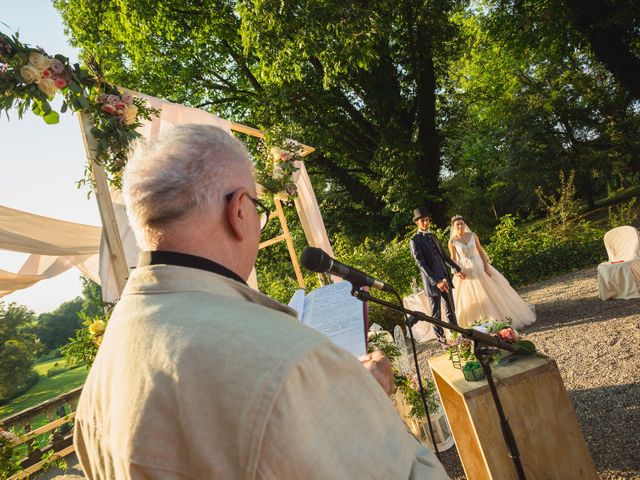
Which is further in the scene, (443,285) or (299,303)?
(443,285)

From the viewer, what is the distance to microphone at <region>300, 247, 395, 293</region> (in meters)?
1.72

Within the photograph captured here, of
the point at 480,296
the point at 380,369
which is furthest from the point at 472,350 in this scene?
the point at 480,296

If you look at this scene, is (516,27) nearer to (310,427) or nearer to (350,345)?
(350,345)

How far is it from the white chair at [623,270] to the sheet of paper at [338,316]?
769cm

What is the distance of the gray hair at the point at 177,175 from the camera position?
42.8 inches

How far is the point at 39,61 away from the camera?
10.3 feet

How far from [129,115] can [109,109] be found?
0.17m

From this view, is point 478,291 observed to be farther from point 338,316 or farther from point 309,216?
point 338,316

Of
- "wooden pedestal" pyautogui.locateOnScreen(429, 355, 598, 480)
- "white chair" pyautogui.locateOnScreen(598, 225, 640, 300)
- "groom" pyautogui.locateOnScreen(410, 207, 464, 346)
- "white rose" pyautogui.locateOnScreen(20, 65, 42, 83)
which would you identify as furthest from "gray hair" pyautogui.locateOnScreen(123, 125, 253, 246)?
"white chair" pyautogui.locateOnScreen(598, 225, 640, 300)

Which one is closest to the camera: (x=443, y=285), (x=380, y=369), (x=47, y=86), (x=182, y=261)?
(x=182, y=261)

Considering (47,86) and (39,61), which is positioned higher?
(39,61)

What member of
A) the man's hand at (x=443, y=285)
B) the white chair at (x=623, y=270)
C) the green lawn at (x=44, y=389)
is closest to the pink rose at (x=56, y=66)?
the man's hand at (x=443, y=285)

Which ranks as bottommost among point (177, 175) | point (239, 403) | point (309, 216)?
point (239, 403)

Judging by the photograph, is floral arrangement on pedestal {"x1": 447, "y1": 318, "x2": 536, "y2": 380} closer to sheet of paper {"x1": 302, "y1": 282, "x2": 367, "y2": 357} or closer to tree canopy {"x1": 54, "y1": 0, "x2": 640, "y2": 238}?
sheet of paper {"x1": 302, "y1": 282, "x2": 367, "y2": 357}
